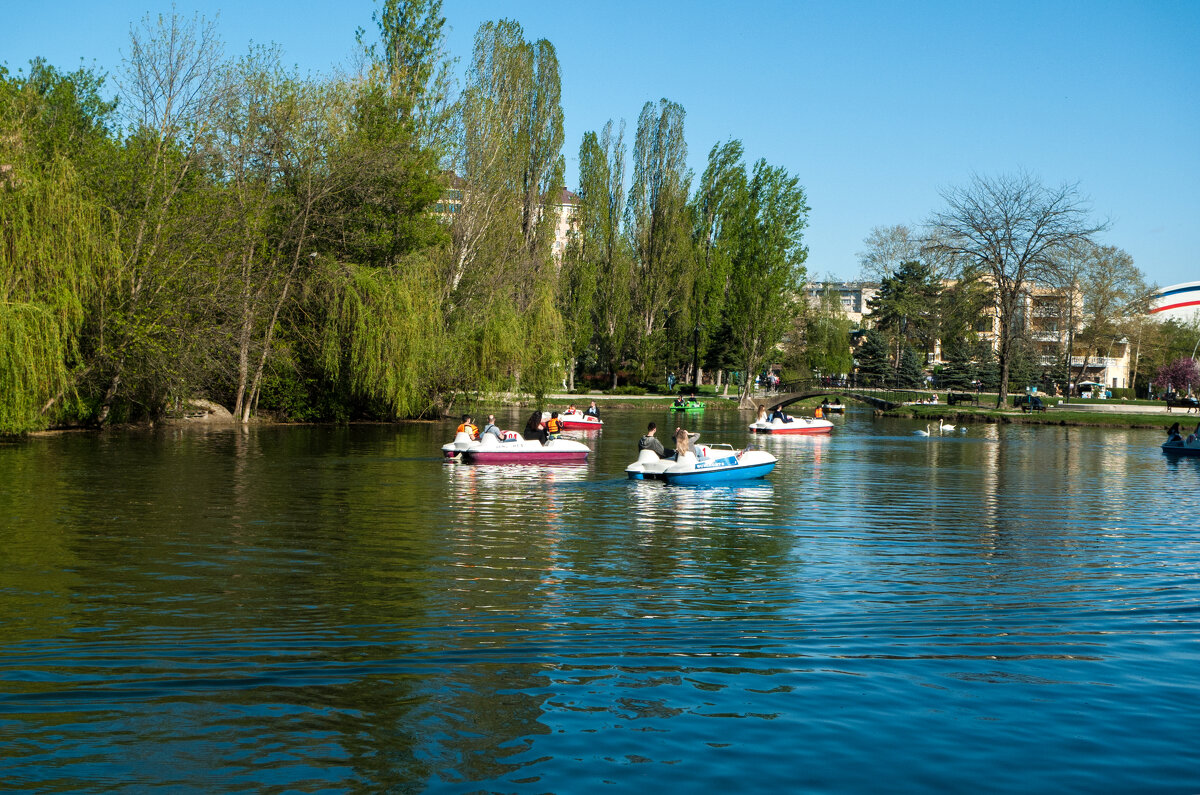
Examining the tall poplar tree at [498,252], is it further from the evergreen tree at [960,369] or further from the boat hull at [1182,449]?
the evergreen tree at [960,369]

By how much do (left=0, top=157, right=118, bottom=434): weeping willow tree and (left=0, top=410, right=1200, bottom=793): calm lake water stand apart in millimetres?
8953

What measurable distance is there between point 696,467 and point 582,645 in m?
15.9

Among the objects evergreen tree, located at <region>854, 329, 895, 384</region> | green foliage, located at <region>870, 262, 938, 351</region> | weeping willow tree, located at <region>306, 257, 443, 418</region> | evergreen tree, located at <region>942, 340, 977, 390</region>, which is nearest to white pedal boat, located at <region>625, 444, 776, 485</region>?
weeping willow tree, located at <region>306, 257, 443, 418</region>

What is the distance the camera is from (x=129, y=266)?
3444 centimetres

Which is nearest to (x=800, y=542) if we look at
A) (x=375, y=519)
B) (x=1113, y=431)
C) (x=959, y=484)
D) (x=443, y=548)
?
(x=443, y=548)

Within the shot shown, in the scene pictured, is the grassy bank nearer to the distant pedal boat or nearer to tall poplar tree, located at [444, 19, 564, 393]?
the distant pedal boat

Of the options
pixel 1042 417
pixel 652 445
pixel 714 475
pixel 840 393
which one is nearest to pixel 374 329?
pixel 652 445

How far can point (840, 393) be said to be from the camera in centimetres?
7806

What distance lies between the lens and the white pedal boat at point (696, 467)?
2545cm

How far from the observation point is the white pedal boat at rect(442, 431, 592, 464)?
29875 millimetres

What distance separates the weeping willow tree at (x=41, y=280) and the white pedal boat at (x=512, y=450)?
11.4 m

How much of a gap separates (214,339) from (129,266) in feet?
15.6

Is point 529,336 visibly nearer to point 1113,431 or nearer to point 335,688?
point 1113,431

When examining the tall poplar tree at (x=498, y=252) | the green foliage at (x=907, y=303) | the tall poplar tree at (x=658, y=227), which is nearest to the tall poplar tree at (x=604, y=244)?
the tall poplar tree at (x=658, y=227)
